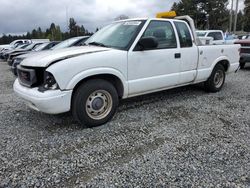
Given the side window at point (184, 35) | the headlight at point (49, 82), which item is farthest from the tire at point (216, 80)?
the headlight at point (49, 82)

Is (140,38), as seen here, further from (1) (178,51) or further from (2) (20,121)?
(2) (20,121)

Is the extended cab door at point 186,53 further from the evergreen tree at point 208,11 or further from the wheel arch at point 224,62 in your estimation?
the evergreen tree at point 208,11

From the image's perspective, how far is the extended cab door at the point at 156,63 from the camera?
168 inches

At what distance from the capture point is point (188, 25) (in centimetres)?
544

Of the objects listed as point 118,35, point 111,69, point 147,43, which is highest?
point 118,35

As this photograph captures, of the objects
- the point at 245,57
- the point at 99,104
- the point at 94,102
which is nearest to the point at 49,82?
the point at 94,102

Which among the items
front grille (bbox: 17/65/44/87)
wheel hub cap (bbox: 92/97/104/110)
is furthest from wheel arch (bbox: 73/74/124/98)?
front grille (bbox: 17/65/44/87)

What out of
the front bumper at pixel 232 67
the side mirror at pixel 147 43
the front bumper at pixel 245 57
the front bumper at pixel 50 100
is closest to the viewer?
the front bumper at pixel 50 100

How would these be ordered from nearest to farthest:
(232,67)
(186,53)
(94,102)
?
(94,102), (186,53), (232,67)

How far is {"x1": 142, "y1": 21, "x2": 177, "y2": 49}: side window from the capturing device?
4.58 metres

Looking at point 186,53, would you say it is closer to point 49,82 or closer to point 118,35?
point 118,35

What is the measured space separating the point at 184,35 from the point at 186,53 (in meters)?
0.40

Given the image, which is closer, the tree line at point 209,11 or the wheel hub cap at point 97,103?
the wheel hub cap at point 97,103

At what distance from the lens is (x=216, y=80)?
624cm
